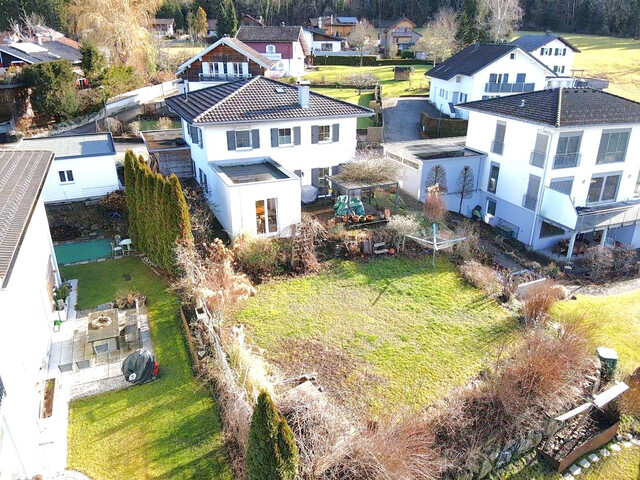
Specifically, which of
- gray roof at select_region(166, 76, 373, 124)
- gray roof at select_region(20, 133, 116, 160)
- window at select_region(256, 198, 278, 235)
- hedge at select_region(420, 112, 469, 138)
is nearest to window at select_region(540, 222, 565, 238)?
gray roof at select_region(166, 76, 373, 124)

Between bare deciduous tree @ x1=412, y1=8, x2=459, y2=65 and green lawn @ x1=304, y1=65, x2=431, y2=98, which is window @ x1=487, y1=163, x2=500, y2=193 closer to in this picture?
green lawn @ x1=304, y1=65, x2=431, y2=98

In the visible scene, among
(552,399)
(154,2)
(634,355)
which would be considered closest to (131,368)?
(552,399)

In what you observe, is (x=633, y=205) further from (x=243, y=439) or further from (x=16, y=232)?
(x=16, y=232)

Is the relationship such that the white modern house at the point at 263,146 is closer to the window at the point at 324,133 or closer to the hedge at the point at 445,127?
the window at the point at 324,133

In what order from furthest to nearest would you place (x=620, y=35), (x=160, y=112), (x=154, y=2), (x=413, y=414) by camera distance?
(x=620, y=35), (x=154, y=2), (x=160, y=112), (x=413, y=414)

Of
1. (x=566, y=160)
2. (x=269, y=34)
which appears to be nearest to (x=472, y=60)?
(x=566, y=160)

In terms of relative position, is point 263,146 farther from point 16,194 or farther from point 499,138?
point 499,138

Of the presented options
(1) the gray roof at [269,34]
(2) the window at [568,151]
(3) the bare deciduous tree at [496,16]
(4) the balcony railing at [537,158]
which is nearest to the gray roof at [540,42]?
(3) the bare deciduous tree at [496,16]
